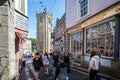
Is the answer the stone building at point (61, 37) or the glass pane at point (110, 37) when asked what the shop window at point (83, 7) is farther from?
the stone building at point (61, 37)

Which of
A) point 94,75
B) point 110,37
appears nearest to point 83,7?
point 110,37

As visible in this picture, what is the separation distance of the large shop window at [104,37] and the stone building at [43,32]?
58684 mm

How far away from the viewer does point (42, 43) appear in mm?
76500

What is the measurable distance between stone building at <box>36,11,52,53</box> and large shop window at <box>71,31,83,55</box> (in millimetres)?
51235

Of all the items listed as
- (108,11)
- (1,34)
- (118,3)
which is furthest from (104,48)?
(1,34)

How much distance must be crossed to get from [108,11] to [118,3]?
129cm

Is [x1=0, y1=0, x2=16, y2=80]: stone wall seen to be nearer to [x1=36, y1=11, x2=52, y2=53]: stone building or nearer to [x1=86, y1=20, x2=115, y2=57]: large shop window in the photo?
[x1=86, y1=20, x2=115, y2=57]: large shop window

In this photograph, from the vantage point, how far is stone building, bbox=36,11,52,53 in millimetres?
76375

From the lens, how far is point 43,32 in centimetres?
7794

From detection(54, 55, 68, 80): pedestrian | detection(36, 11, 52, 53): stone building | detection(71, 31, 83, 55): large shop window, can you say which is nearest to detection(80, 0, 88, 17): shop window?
detection(71, 31, 83, 55): large shop window

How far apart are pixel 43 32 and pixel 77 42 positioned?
5606 centimetres

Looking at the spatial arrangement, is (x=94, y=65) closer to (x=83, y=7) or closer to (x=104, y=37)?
(x=104, y=37)

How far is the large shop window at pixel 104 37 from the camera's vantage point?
44.8 ft

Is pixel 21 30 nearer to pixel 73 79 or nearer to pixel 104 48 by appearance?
pixel 73 79
